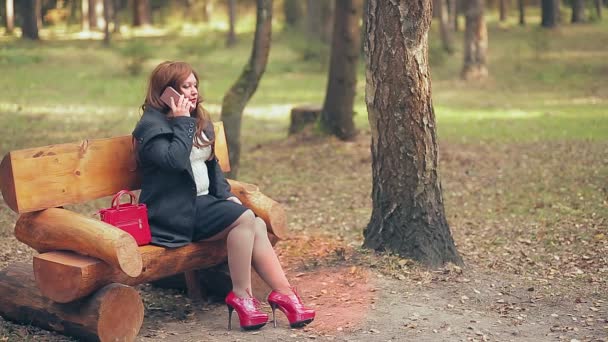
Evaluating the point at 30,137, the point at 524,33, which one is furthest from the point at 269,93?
the point at 524,33

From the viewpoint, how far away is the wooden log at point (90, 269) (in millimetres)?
5328

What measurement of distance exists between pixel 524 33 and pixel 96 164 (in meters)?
28.0

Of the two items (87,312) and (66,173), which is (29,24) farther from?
(87,312)

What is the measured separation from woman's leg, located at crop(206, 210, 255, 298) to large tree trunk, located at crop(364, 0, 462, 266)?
5.43 feet

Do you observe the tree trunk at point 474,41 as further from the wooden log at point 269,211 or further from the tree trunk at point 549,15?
the wooden log at point 269,211

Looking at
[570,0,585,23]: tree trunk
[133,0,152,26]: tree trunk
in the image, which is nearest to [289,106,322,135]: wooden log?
[570,0,585,23]: tree trunk

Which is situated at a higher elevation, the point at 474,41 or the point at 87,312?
the point at 474,41

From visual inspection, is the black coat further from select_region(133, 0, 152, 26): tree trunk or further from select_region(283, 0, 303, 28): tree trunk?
select_region(133, 0, 152, 26): tree trunk

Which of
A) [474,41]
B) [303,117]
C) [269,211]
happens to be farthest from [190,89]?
[474,41]

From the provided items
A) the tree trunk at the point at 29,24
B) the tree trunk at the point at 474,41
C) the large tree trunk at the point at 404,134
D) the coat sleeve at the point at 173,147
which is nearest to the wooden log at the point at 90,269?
the coat sleeve at the point at 173,147

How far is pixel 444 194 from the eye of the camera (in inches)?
425

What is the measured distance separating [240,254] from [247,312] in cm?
34

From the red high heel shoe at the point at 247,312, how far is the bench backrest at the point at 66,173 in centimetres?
97

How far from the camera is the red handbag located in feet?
18.5
